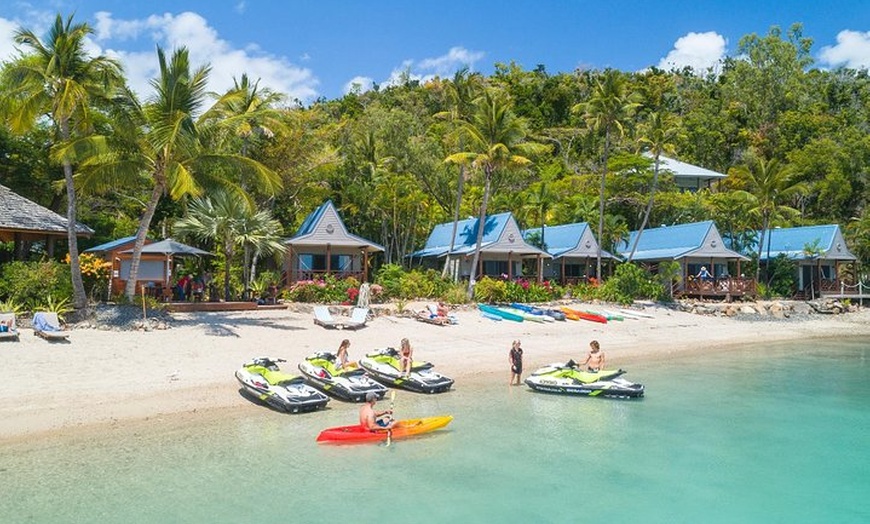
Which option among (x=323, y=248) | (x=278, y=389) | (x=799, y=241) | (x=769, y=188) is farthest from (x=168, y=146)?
(x=799, y=241)

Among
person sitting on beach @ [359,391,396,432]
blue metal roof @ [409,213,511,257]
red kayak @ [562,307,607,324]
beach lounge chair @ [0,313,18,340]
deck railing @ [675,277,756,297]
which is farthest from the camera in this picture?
deck railing @ [675,277,756,297]

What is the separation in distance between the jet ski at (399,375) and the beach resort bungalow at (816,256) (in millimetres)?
34756

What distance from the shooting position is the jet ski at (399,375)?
15.4 meters

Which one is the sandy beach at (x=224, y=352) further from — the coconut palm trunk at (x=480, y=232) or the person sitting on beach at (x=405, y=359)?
the coconut palm trunk at (x=480, y=232)

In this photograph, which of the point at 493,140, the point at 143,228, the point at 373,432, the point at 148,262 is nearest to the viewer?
the point at 373,432

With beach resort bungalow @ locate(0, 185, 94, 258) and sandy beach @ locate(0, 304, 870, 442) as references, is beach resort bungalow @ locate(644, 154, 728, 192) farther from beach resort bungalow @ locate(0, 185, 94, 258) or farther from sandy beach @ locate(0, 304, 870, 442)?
beach resort bungalow @ locate(0, 185, 94, 258)

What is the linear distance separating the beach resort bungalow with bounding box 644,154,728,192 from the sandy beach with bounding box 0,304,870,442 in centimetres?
2772

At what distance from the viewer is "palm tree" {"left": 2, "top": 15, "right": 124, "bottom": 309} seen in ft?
62.5

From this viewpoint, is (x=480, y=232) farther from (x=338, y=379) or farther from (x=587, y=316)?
(x=338, y=379)

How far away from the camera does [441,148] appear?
45.8 metres

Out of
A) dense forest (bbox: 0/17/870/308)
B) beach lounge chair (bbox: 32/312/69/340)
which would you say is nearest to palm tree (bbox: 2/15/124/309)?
dense forest (bbox: 0/17/870/308)

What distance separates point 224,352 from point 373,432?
718cm

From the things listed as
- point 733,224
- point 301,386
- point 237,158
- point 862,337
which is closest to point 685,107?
point 733,224

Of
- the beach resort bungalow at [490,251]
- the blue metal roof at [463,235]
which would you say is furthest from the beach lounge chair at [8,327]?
the blue metal roof at [463,235]
